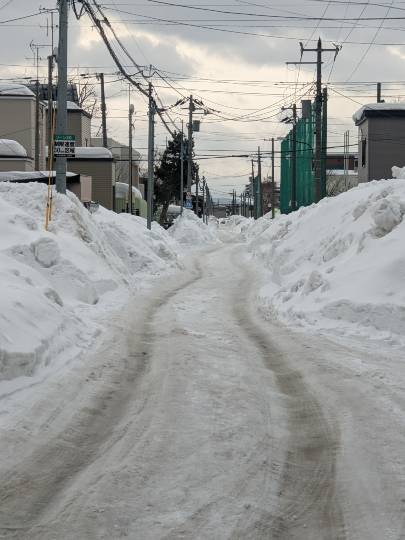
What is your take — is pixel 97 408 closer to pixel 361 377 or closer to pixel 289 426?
pixel 289 426

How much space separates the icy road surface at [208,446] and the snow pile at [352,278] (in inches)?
58.4

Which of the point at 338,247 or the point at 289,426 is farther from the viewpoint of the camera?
the point at 338,247

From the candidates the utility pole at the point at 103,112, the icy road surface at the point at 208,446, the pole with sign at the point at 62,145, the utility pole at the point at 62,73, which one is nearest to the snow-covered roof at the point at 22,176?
the utility pole at the point at 62,73

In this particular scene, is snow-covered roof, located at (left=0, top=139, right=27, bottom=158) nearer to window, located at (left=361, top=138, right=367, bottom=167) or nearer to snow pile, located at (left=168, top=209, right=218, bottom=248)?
snow pile, located at (left=168, top=209, right=218, bottom=248)

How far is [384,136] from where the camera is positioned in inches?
1839

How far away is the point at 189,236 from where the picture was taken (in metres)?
52.1

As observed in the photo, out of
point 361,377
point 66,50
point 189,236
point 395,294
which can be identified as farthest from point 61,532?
point 189,236

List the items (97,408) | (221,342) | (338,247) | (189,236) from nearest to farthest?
1. (97,408)
2. (221,342)
3. (338,247)
4. (189,236)

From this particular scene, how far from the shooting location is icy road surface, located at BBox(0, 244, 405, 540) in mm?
4637

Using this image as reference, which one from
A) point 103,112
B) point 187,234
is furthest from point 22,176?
point 103,112

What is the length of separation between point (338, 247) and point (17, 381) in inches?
463

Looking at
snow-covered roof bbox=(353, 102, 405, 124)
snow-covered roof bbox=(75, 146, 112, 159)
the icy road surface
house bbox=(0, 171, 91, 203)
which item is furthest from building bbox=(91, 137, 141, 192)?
the icy road surface

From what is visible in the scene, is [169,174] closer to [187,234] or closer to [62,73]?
[187,234]

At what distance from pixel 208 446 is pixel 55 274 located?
9.83 metres
